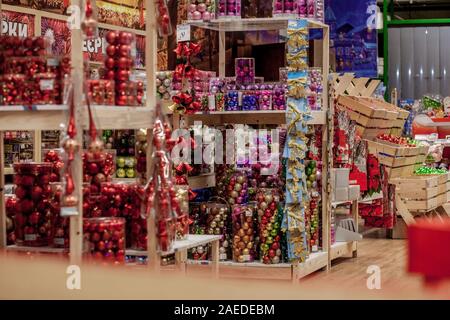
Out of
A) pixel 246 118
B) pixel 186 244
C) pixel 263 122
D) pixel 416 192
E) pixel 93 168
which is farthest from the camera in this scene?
pixel 416 192

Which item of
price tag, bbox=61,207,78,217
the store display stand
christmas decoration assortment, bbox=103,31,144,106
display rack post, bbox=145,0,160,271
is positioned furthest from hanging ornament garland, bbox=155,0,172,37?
the store display stand

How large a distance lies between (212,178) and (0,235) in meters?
2.74

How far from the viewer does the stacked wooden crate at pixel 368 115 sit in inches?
373

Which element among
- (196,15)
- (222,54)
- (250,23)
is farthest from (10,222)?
(222,54)

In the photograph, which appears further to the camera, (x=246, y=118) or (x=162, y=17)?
(x=246, y=118)

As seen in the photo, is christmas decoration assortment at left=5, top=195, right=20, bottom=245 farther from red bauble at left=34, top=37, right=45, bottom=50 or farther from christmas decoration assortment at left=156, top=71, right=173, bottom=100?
christmas decoration assortment at left=156, top=71, right=173, bottom=100

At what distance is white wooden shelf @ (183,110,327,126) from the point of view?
268 inches

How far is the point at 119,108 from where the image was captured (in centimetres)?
369

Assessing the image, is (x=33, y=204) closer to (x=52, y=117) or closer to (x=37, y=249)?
(x=37, y=249)

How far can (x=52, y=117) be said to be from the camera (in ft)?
11.4

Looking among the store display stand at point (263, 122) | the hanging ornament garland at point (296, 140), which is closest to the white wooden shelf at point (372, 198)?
the store display stand at point (263, 122)

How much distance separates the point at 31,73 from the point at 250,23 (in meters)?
3.16

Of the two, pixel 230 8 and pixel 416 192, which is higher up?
pixel 230 8
